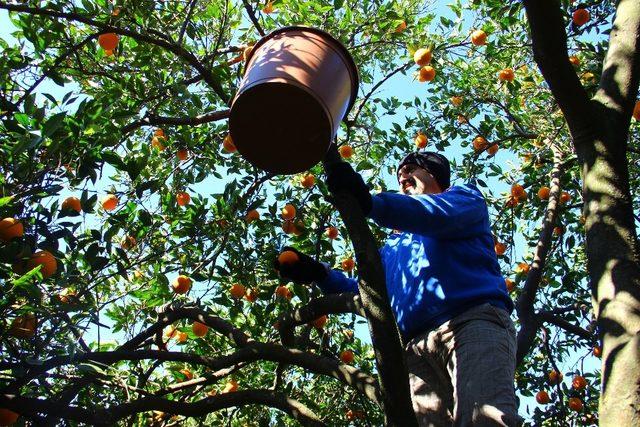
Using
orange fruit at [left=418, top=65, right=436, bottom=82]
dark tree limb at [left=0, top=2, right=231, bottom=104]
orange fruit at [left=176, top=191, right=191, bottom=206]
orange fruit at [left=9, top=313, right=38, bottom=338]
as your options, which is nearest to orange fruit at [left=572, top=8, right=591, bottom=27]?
orange fruit at [left=418, top=65, right=436, bottom=82]

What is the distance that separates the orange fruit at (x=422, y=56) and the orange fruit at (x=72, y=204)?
2.36 m

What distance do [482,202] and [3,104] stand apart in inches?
79.0

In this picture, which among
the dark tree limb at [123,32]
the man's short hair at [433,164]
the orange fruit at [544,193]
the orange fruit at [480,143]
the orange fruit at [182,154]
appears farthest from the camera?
the orange fruit at [480,143]

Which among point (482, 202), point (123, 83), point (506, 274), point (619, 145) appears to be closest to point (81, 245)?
point (123, 83)

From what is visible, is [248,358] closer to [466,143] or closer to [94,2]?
[94,2]

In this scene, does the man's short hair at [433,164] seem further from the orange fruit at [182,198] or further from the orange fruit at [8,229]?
the orange fruit at [8,229]

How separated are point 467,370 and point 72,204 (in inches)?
63.1

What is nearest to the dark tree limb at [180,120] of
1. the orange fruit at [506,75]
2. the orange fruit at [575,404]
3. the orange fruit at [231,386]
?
the orange fruit at [231,386]

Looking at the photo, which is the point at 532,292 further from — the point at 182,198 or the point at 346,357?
the point at 182,198

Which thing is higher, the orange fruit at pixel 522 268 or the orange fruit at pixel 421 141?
the orange fruit at pixel 421 141

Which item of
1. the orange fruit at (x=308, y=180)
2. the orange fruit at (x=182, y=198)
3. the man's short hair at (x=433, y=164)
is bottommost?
the man's short hair at (x=433, y=164)

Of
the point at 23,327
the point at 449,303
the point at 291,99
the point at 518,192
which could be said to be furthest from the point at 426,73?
the point at 23,327

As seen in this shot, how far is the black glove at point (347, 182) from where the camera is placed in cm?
200

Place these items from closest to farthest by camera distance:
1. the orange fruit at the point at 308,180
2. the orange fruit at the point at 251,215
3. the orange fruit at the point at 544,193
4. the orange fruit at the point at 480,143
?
the orange fruit at the point at 251,215
the orange fruit at the point at 308,180
the orange fruit at the point at 544,193
the orange fruit at the point at 480,143
